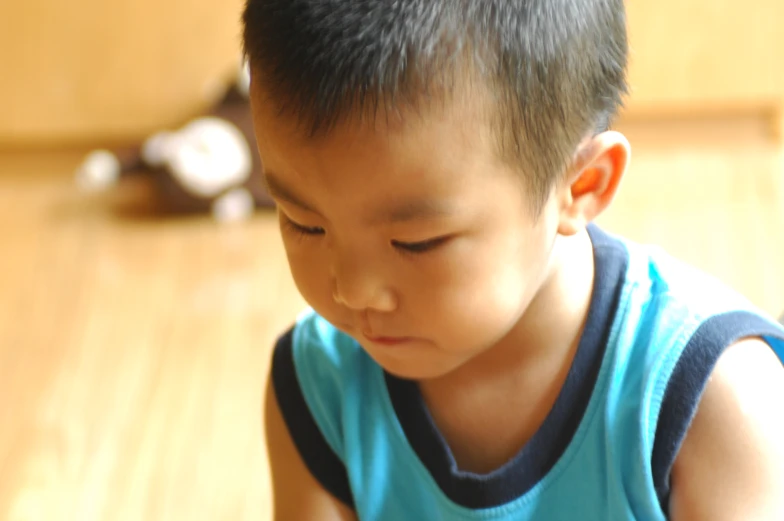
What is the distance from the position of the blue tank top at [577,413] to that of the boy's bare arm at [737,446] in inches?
0.5

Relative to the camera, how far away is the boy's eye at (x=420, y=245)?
1.81 feet

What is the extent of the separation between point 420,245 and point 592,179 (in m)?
0.13

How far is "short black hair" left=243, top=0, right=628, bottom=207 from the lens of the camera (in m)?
0.50

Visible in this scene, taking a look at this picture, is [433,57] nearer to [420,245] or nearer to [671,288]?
[420,245]

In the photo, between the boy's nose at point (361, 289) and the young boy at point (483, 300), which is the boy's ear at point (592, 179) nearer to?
the young boy at point (483, 300)

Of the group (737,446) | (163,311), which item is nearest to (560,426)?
(737,446)

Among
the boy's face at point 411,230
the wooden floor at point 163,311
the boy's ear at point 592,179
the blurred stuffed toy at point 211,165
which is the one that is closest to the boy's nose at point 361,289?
the boy's face at point 411,230

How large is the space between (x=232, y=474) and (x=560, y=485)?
1.90ft

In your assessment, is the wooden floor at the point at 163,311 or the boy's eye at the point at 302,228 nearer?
the boy's eye at the point at 302,228

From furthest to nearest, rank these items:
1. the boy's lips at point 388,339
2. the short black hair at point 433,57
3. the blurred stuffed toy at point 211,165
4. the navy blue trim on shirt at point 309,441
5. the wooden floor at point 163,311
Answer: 1. the blurred stuffed toy at point 211,165
2. the wooden floor at point 163,311
3. the navy blue trim on shirt at point 309,441
4. the boy's lips at point 388,339
5. the short black hair at point 433,57

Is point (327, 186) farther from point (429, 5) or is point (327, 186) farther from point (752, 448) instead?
point (752, 448)

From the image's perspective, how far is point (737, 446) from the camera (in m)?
0.62

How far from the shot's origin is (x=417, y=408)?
0.73 m

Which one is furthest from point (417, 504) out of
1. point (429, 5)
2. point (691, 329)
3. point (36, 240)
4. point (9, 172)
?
point (9, 172)
